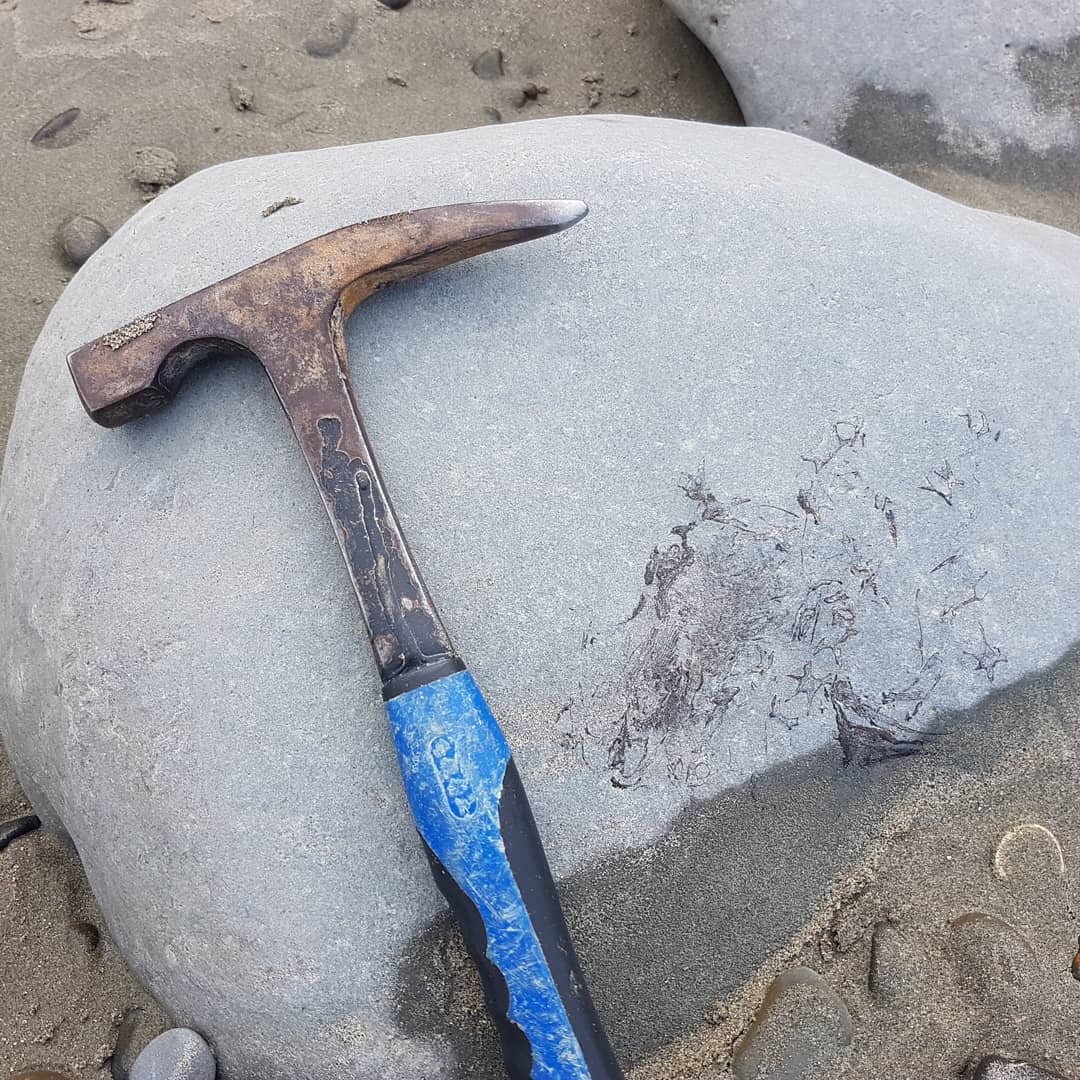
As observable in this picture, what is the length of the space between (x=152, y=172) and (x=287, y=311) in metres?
1.31

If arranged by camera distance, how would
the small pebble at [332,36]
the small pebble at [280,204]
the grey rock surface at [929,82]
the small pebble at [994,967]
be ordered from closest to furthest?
the small pebble at [994,967]
the small pebble at [280,204]
the grey rock surface at [929,82]
the small pebble at [332,36]

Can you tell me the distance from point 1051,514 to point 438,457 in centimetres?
105

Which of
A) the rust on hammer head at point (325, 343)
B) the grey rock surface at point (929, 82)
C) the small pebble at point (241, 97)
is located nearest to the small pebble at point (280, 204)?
the rust on hammer head at point (325, 343)

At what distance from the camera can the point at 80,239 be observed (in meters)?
2.37

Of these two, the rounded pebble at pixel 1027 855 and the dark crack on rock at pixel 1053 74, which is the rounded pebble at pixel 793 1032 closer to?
the rounded pebble at pixel 1027 855

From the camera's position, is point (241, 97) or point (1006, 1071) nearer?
point (1006, 1071)

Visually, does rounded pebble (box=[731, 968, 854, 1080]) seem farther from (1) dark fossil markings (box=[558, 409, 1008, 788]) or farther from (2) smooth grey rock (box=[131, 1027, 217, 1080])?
(2) smooth grey rock (box=[131, 1027, 217, 1080])

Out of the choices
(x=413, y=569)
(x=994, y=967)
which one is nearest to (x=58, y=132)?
(x=413, y=569)

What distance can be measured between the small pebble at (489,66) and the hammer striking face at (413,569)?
1.46m

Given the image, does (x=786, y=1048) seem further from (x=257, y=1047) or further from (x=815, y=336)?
(x=815, y=336)

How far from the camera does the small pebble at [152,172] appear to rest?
245 centimetres

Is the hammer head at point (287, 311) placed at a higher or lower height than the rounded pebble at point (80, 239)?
higher

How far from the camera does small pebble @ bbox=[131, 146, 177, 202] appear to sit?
8.05 feet

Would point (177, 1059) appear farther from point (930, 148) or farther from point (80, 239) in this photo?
point (930, 148)
